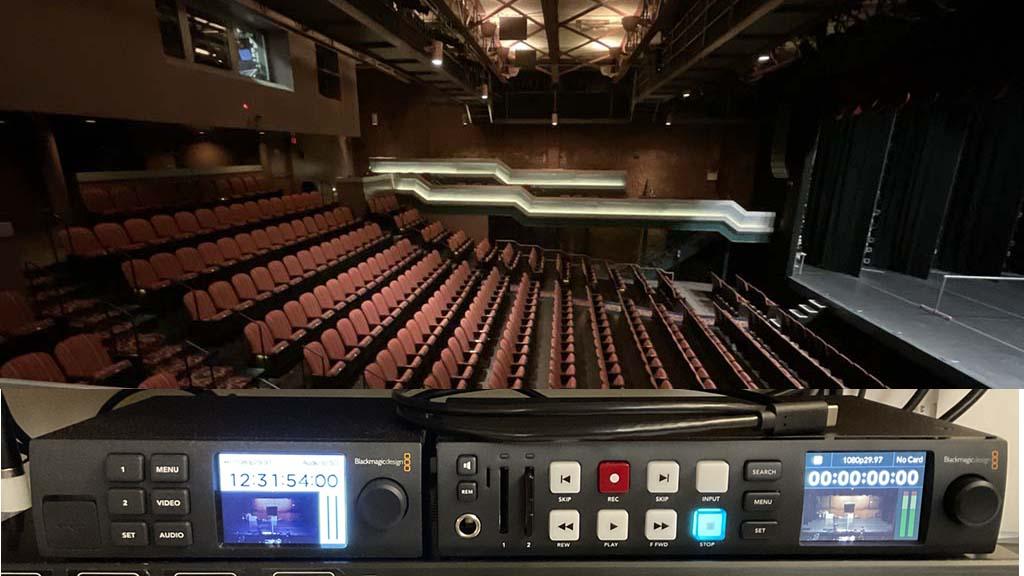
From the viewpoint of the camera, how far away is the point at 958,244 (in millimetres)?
852

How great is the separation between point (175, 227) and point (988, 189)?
1234 mm

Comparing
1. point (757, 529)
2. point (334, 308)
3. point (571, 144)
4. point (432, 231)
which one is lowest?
point (757, 529)

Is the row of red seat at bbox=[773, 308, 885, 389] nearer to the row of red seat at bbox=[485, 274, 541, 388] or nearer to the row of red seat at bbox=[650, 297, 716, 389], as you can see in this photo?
the row of red seat at bbox=[650, 297, 716, 389]

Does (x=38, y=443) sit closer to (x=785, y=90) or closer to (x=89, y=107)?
(x=89, y=107)

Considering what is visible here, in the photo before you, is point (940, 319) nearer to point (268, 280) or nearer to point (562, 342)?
point (562, 342)

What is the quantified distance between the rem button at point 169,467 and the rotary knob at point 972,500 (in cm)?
59

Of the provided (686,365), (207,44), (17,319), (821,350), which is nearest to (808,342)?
(821,350)

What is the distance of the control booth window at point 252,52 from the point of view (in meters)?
0.45

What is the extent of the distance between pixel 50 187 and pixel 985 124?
43.4 inches

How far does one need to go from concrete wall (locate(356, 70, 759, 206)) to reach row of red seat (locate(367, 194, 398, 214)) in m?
0.04

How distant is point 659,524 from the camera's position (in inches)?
14.0

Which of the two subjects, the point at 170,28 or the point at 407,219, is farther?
the point at 407,219

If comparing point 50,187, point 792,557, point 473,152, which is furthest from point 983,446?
point 50,187

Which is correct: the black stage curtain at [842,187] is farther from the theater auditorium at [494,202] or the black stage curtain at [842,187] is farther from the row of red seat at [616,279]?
the row of red seat at [616,279]
